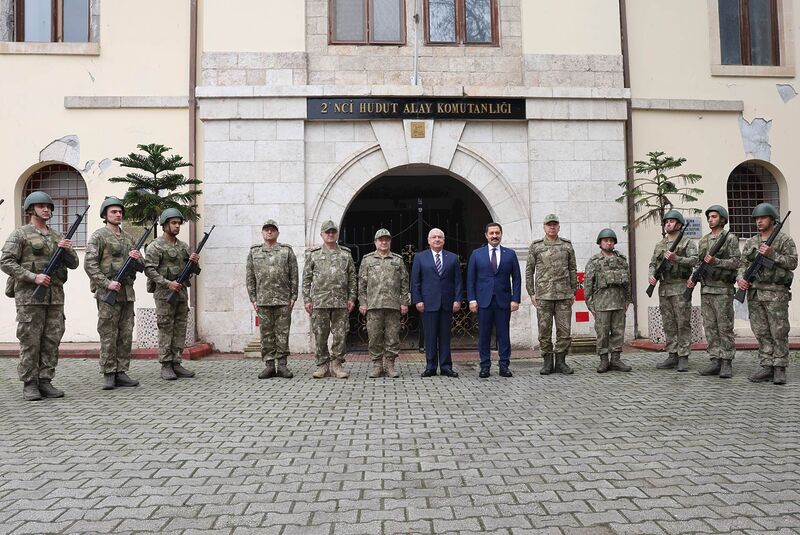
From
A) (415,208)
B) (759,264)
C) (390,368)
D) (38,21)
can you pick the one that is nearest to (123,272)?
(390,368)

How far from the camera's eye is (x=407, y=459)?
4008mm

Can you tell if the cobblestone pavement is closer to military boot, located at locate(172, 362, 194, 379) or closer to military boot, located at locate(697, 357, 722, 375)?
military boot, located at locate(697, 357, 722, 375)

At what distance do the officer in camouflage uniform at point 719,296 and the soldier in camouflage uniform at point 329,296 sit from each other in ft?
14.9

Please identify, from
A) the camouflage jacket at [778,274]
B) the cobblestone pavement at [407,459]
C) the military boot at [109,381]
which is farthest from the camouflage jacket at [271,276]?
the camouflage jacket at [778,274]

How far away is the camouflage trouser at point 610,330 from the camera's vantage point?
7918mm

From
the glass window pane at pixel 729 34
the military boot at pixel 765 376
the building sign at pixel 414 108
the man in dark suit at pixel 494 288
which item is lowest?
the military boot at pixel 765 376

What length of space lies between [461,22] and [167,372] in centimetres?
803

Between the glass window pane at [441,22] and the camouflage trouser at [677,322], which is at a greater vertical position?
the glass window pane at [441,22]

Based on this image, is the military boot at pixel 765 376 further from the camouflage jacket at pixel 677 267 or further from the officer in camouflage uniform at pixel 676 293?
the camouflage jacket at pixel 677 267

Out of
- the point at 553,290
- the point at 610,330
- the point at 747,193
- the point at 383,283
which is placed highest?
the point at 747,193

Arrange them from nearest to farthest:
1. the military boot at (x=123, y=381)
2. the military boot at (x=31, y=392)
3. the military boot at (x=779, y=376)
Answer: the military boot at (x=31, y=392) → the military boot at (x=779, y=376) → the military boot at (x=123, y=381)

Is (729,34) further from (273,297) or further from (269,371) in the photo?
(269,371)

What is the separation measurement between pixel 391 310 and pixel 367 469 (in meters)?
4.10

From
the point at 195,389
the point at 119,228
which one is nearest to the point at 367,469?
the point at 195,389
